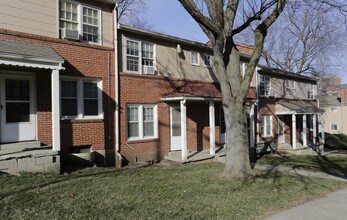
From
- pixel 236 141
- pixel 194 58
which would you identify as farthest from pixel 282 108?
pixel 236 141

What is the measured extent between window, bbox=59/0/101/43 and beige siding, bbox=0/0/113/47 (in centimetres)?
35

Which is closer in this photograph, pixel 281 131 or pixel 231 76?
pixel 231 76

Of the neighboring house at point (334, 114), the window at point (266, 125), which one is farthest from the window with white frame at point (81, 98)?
the neighboring house at point (334, 114)

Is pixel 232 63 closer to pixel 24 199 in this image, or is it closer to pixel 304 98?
pixel 24 199

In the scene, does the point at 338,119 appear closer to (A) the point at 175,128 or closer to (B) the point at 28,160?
(A) the point at 175,128

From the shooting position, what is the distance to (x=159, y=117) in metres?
15.0

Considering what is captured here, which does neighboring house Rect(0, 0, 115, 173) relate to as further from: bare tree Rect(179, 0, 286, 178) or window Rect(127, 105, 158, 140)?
bare tree Rect(179, 0, 286, 178)

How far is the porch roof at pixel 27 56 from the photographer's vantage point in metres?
8.93

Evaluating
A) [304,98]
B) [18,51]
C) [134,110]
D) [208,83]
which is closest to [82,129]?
[134,110]

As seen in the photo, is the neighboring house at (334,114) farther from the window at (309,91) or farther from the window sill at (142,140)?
the window sill at (142,140)

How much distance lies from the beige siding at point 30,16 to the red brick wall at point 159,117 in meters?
3.47

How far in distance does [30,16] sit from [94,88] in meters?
3.35

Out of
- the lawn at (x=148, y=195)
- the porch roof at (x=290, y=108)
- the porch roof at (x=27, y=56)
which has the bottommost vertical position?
the lawn at (x=148, y=195)

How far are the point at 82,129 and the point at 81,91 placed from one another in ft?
4.65
